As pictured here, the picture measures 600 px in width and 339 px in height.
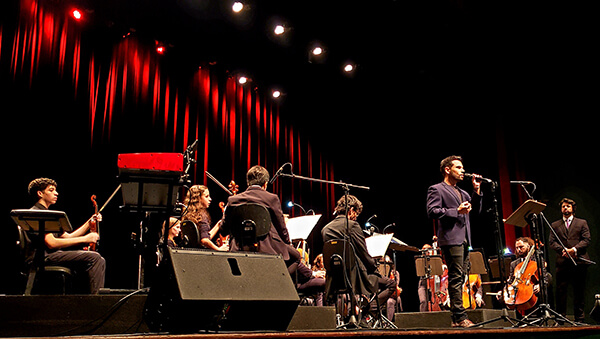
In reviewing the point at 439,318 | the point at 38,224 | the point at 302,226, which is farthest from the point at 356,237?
the point at 38,224

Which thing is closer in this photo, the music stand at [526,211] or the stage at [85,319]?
the stage at [85,319]

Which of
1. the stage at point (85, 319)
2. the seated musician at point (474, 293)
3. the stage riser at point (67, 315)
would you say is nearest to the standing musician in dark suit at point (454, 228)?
the stage at point (85, 319)

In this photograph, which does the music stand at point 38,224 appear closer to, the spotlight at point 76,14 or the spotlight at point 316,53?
the spotlight at point 76,14

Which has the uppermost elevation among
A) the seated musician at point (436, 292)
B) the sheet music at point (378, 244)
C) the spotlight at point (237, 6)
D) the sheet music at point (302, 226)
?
the spotlight at point (237, 6)

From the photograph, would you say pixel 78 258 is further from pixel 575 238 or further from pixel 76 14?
pixel 575 238

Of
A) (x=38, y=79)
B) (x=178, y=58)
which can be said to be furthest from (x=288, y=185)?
(x=38, y=79)

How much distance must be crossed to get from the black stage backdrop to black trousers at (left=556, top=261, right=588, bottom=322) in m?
2.08

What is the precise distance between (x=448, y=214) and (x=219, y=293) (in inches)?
106

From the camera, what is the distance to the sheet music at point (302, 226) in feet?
17.3

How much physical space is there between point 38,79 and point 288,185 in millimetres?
5319

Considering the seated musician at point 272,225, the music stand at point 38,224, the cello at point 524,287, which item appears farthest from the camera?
the cello at point 524,287

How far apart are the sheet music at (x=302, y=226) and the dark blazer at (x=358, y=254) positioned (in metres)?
0.21

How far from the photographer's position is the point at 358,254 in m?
5.04

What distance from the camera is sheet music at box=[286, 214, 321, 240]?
5.28 m
